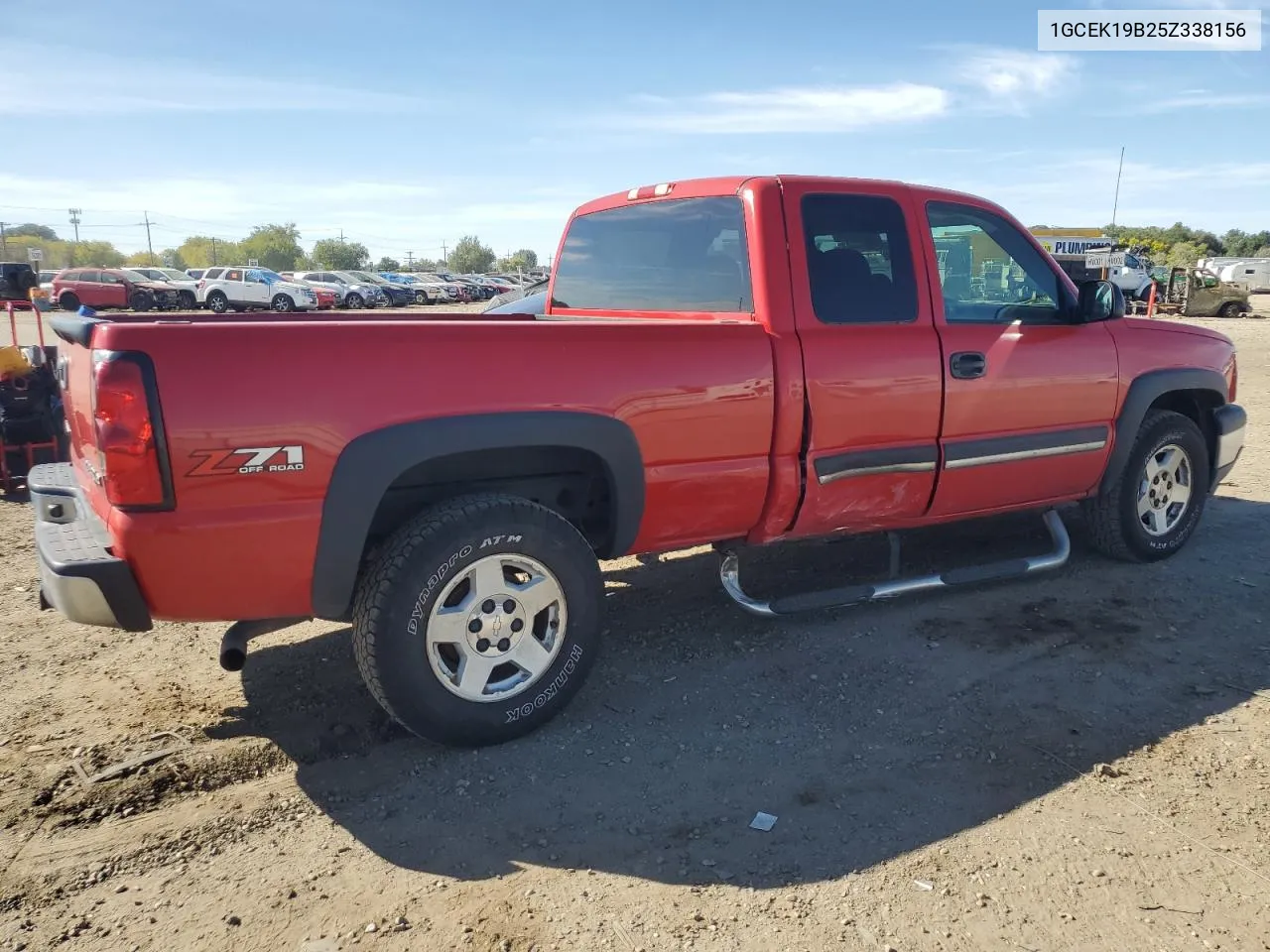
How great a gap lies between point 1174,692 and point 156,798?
379 cm

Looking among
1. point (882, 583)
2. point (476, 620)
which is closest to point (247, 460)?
point (476, 620)

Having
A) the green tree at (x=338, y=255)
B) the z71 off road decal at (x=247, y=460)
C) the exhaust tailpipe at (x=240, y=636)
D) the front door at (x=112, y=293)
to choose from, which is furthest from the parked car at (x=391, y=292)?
the green tree at (x=338, y=255)

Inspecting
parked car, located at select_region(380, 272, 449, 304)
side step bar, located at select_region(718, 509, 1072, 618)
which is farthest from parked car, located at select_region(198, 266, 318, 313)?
side step bar, located at select_region(718, 509, 1072, 618)

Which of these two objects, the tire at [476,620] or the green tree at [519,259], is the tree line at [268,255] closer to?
the green tree at [519,259]

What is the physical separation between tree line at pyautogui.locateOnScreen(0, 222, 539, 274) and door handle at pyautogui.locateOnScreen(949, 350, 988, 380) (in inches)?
3485

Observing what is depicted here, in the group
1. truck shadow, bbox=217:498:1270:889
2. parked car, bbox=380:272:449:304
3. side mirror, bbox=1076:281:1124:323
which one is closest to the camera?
truck shadow, bbox=217:498:1270:889

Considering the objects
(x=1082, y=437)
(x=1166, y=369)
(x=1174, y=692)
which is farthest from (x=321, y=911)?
(x=1166, y=369)

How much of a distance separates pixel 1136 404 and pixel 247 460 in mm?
4261

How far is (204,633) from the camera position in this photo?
4367 millimetres

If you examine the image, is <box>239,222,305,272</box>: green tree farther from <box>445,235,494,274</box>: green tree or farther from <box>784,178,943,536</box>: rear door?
<box>784,178,943,536</box>: rear door

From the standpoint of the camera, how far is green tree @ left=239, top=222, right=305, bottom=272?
3735 inches

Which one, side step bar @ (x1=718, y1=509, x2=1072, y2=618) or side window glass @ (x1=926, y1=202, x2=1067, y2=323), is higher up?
side window glass @ (x1=926, y1=202, x2=1067, y2=323)

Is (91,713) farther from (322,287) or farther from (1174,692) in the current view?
(322,287)

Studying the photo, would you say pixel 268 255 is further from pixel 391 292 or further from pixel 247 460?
pixel 247 460
